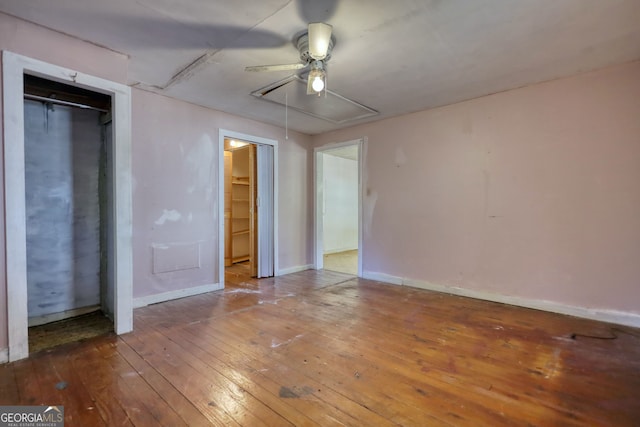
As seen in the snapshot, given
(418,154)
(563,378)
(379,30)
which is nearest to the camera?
(563,378)

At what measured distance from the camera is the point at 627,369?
6.71 ft

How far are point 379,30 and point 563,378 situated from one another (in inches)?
108

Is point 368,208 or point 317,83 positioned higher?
point 317,83

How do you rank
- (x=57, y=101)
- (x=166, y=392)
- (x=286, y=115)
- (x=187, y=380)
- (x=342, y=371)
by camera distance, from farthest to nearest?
(x=286, y=115) < (x=57, y=101) < (x=342, y=371) < (x=187, y=380) < (x=166, y=392)

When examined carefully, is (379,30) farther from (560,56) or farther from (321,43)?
(560,56)

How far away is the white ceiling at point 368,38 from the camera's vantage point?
196 cm

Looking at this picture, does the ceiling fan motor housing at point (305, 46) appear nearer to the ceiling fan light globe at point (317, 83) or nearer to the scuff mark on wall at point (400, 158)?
the ceiling fan light globe at point (317, 83)

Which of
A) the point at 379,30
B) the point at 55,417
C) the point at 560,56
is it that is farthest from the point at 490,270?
the point at 55,417

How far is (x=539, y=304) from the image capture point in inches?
128

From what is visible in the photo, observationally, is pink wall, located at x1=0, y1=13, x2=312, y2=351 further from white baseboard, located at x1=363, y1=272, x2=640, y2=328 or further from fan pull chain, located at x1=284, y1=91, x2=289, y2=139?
white baseboard, located at x1=363, y1=272, x2=640, y2=328

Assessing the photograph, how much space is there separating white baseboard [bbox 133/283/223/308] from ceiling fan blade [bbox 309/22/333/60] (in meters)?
3.18

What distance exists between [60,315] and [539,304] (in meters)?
5.09
